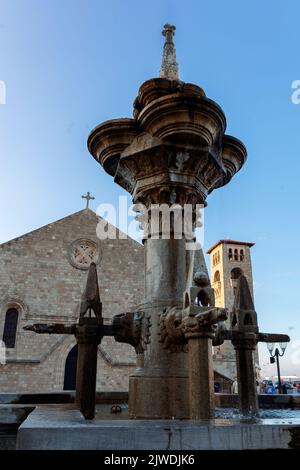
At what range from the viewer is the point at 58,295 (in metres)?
20.8

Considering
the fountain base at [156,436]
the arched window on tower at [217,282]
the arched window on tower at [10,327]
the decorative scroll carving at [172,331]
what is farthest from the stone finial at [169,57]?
the arched window on tower at [217,282]

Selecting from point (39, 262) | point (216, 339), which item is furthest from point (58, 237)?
point (216, 339)

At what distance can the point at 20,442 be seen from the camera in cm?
228

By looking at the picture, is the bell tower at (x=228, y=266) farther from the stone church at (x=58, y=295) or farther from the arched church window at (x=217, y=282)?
the stone church at (x=58, y=295)

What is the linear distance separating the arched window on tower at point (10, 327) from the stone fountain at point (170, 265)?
623 inches

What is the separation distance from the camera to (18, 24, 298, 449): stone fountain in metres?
4.08

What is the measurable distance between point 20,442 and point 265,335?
3491 millimetres

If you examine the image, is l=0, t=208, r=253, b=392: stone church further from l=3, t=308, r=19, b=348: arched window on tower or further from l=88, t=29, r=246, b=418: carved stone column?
l=88, t=29, r=246, b=418: carved stone column

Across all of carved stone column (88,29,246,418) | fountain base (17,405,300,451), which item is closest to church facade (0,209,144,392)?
carved stone column (88,29,246,418)

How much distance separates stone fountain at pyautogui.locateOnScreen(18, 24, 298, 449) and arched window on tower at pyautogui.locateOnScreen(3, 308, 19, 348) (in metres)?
15.8

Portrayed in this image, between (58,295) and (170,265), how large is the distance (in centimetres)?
1676

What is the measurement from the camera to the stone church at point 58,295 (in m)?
19.0

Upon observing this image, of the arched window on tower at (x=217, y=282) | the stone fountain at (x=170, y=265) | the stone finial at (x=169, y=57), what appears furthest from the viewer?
the arched window on tower at (x=217, y=282)
